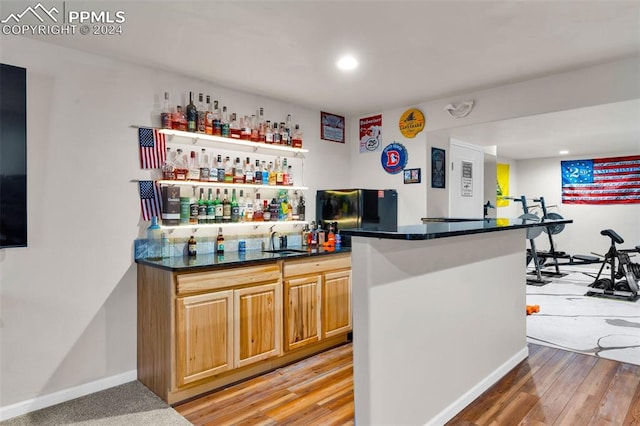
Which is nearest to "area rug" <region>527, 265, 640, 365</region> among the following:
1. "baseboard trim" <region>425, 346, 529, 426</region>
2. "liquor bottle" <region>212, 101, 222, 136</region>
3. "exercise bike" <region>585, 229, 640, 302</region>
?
"exercise bike" <region>585, 229, 640, 302</region>

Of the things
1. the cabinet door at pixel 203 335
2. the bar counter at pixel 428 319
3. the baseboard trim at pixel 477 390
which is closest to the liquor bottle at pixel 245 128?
the cabinet door at pixel 203 335

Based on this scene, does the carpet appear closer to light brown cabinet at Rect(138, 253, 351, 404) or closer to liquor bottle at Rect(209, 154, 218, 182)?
light brown cabinet at Rect(138, 253, 351, 404)

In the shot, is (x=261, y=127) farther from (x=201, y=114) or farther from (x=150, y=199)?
(x=150, y=199)

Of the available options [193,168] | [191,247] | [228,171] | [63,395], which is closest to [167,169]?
[193,168]

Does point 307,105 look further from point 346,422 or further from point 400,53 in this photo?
point 346,422

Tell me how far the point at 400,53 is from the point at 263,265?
75.2 inches

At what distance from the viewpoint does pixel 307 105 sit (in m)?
4.22

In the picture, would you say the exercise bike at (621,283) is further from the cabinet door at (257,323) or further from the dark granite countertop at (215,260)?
the cabinet door at (257,323)

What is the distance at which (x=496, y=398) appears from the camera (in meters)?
2.56

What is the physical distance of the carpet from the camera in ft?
7.87

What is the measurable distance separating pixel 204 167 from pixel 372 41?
174cm

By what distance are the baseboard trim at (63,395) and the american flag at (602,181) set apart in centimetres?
848

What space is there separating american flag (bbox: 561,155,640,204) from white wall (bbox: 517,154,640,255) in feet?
0.37

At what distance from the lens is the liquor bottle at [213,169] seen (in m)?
3.36
